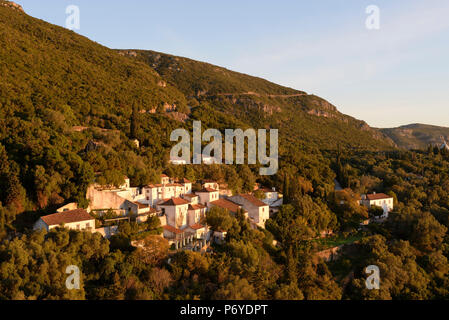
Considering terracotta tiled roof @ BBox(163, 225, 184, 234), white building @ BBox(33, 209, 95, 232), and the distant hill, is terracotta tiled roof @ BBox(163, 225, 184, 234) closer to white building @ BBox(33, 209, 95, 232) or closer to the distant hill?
white building @ BBox(33, 209, 95, 232)

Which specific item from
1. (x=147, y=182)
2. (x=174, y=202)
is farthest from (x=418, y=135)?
(x=174, y=202)

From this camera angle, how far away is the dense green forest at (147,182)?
20359 millimetres

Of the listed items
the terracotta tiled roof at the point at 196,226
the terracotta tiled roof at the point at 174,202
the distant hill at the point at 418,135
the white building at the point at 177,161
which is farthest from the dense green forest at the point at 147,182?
the distant hill at the point at 418,135

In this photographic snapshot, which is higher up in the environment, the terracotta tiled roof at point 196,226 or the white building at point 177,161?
the white building at point 177,161

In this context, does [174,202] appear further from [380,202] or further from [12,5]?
[12,5]

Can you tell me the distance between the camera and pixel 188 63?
11606cm

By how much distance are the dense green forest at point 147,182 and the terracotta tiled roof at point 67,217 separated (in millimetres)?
1062

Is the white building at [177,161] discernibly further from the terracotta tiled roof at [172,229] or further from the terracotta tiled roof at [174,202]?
the terracotta tiled roof at [172,229]

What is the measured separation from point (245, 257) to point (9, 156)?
1785 cm

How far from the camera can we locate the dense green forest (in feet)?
66.8

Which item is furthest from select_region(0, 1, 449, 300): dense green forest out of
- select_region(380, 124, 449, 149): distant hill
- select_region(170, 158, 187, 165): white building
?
select_region(380, 124, 449, 149): distant hill

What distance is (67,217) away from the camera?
72.7 feet

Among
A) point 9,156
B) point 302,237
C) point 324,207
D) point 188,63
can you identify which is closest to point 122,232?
point 9,156
